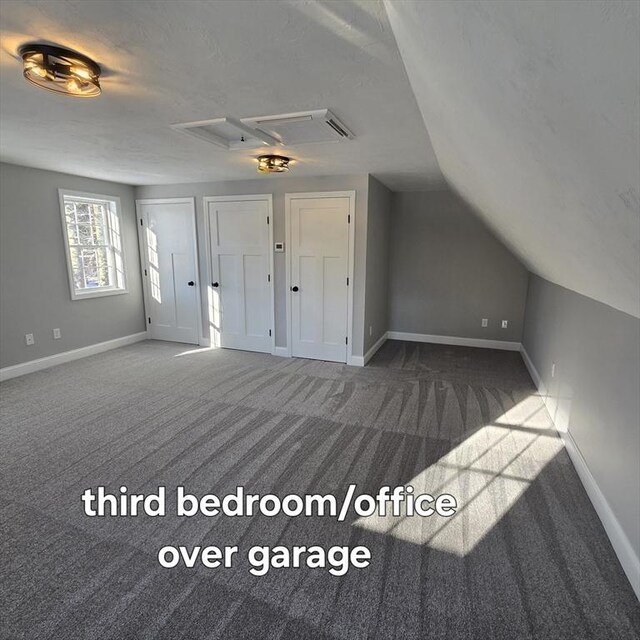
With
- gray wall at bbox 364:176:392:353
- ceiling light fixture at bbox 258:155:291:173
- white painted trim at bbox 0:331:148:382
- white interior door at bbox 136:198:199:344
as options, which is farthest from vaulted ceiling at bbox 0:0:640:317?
white painted trim at bbox 0:331:148:382

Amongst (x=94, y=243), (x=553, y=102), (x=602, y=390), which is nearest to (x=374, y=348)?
(x=602, y=390)

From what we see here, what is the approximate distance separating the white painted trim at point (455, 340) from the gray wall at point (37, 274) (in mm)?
4323

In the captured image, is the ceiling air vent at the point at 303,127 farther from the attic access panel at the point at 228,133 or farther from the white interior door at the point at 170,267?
the white interior door at the point at 170,267

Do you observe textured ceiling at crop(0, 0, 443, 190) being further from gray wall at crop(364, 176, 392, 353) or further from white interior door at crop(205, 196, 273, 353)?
white interior door at crop(205, 196, 273, 353)

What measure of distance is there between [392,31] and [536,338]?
3.77 meters

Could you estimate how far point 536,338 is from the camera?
163 inches

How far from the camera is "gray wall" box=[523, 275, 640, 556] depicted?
5.86 ft

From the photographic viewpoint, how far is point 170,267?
532 cm

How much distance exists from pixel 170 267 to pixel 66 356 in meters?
1.75

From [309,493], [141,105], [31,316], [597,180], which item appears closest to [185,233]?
[31,316]

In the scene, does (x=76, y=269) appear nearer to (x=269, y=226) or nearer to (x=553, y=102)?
(x=269, y=226)

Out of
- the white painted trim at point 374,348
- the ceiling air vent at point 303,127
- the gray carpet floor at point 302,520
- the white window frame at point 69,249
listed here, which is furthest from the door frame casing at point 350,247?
the white window frame at point 69,249

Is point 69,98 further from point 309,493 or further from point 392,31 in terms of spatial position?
point 309,493

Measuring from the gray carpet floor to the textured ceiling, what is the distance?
2.23 meters
